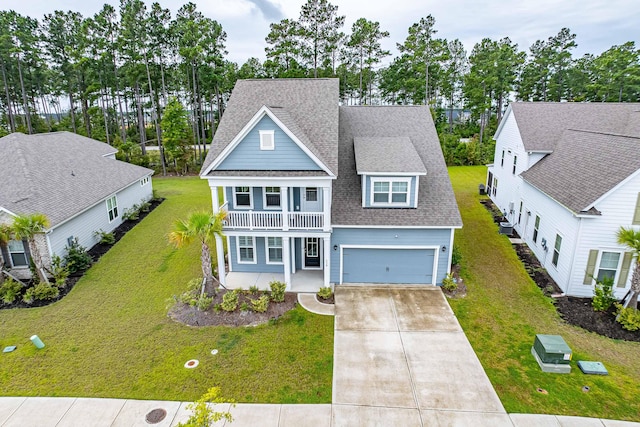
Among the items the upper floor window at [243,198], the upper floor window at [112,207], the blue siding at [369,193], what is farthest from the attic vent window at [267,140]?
the upper floor window at [112,207]

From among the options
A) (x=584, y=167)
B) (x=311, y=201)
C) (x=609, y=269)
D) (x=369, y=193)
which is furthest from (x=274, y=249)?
(x=584, y=167)

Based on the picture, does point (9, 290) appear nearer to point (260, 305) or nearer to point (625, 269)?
point (260, 305)

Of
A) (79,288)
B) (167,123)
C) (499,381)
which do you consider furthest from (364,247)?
(167,123)

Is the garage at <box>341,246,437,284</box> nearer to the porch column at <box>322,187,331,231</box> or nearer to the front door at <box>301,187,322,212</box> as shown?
the porch column at <box>322,187,331,231</box>

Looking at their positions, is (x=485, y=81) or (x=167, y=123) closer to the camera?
(x=167, y=123)

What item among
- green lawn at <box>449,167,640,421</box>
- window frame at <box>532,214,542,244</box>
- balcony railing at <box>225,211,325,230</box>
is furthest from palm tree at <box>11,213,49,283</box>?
window frame at <box>532,214,542,244</box>

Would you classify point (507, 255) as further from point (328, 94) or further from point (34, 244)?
point (34, 244)
